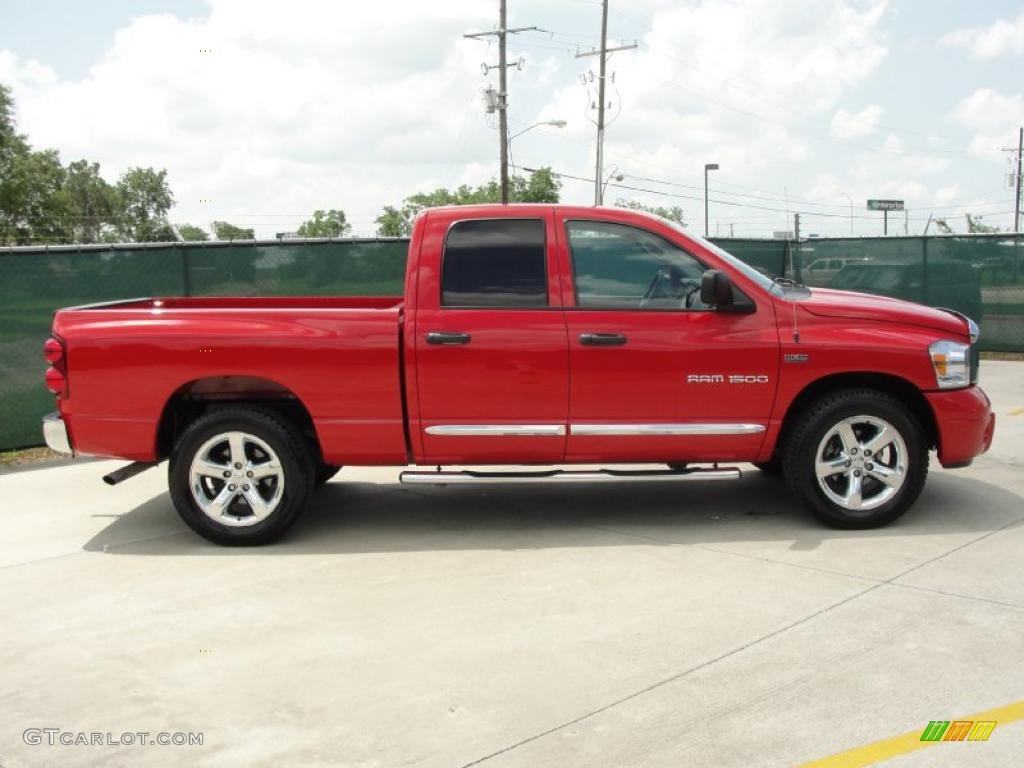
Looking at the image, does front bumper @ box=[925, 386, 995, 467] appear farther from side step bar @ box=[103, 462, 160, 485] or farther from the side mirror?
side step bar @ box=[103, 462, 160, 485]

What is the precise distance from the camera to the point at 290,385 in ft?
20.2

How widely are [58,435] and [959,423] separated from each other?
5.36m

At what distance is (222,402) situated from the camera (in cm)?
637

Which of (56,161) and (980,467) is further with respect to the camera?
(56,161)

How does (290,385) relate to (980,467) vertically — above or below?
above

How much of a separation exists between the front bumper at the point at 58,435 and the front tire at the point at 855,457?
4292 mm

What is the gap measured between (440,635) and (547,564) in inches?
45.8

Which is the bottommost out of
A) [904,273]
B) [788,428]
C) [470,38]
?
[788,428]

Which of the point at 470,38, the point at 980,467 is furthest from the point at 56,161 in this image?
the point at 980,467

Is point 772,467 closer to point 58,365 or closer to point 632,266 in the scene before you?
point 632,266

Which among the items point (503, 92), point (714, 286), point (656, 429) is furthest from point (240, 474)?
point (503, 92)

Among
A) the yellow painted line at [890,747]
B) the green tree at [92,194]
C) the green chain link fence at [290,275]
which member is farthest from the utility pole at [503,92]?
the green tree at [92,194]

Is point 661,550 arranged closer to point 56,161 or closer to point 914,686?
point 914,686

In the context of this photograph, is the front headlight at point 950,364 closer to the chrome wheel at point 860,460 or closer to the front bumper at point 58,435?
the chrome wheel at point 860,460
